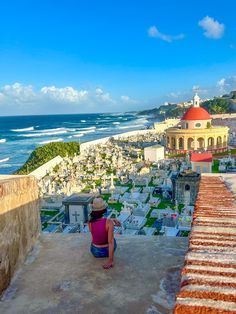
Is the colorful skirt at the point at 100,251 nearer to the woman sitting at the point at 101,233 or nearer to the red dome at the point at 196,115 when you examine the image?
the woman sitting at the point at 101,233

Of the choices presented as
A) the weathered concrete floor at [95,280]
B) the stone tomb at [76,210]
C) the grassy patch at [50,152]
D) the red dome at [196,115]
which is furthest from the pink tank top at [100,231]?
the red dome at [196,115]

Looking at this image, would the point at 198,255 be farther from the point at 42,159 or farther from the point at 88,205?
the point at 42,159

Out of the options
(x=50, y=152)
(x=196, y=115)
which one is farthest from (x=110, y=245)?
(x=196, y=115)

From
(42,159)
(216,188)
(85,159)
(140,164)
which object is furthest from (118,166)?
(216,188)

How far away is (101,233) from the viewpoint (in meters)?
4.90

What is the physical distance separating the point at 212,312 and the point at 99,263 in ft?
9.93

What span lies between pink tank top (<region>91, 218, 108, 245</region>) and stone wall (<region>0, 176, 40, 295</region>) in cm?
111

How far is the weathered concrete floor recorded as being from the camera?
385cm

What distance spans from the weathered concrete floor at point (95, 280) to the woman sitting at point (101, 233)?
0.14m

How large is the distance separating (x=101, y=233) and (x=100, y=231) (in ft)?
0.12

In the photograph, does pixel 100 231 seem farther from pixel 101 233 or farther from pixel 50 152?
pixel 50 152

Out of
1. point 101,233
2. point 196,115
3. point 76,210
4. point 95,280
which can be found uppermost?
point 196,115

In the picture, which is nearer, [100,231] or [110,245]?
[110,245]

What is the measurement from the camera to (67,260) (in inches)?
200
